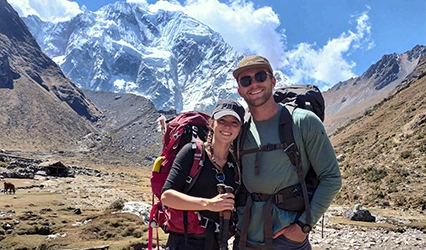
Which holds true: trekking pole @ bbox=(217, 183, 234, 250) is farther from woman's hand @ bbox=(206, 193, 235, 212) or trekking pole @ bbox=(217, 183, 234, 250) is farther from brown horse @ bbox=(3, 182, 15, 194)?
brown horse @ bbox=(3, 182, 15, 194)

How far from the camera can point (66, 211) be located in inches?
681

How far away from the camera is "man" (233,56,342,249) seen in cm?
330

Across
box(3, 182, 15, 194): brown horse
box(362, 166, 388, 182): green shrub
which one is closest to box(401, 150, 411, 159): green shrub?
box(362, 166, 388, 182): green shrub

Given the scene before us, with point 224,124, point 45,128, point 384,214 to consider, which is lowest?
point 384,214

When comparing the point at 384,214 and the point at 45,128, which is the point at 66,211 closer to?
the point at 384,214

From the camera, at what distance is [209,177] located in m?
3.54

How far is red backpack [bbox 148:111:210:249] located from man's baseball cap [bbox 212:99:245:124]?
346 millimetres

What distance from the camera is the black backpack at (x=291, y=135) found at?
10.8 feet

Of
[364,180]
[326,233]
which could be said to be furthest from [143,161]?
[326,233]

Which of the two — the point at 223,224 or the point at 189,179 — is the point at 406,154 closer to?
the point at 223,224

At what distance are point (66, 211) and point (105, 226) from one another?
659 cm

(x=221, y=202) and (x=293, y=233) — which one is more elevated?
(x=221, y=202)

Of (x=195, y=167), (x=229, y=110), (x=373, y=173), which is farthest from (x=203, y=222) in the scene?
(x=373, y=173)

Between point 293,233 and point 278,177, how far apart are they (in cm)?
50
